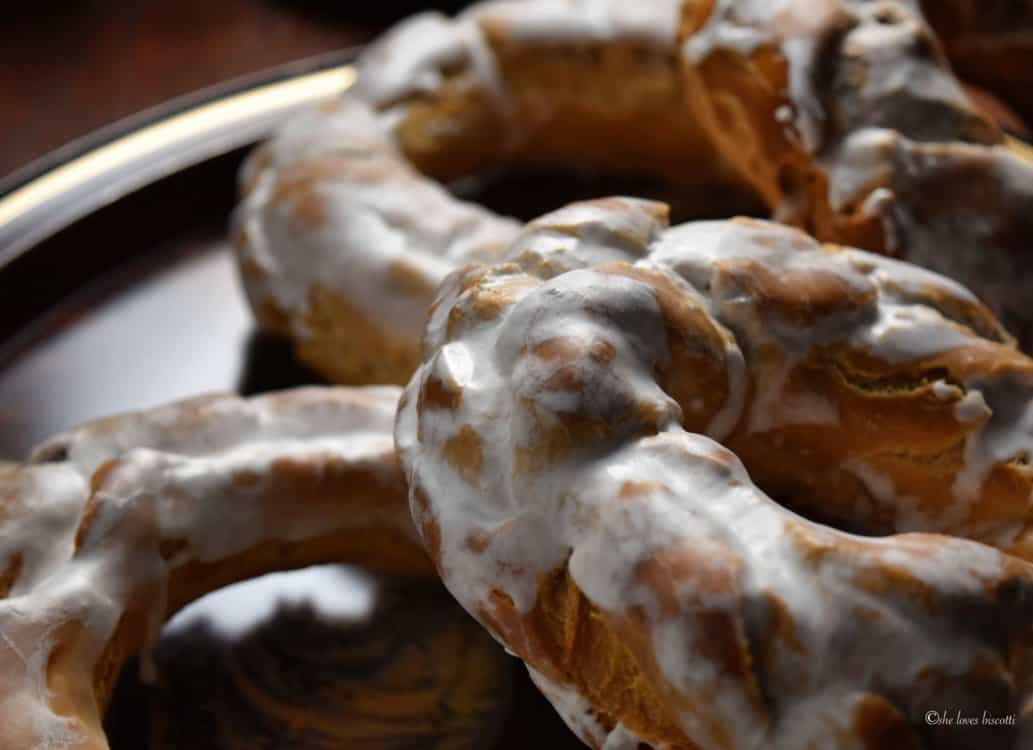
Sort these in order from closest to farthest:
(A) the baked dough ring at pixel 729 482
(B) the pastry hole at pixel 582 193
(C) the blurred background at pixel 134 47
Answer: (A) the baked dough ring at pixel 729 482 < (B) the pastry hole at pixel 582 193 < (C) the blurred background at pixel 134 47

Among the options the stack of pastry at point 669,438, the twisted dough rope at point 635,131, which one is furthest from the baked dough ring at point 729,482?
the twisted dough rope at point 635,131

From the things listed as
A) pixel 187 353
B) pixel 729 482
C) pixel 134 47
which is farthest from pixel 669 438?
pixel 134 47

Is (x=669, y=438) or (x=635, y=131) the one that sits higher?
(x=669, y=438)

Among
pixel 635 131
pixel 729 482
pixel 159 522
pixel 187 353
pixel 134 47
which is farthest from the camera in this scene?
pixel 134 47

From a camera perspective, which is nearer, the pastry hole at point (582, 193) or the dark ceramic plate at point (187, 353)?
the dark ceramic plate at point (187, 353)

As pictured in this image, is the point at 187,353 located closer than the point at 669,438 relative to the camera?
No

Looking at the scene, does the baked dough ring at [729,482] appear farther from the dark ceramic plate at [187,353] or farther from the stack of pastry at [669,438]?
the dark ceramic plate at [187,353]

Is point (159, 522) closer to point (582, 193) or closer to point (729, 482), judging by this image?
point (729, 482)

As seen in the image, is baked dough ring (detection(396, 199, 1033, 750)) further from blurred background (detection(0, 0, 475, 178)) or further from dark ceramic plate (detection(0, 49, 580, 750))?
blurred background (detection(0, 0, 475, 178))
